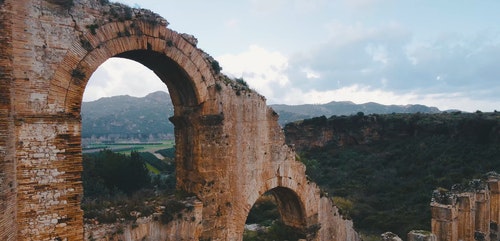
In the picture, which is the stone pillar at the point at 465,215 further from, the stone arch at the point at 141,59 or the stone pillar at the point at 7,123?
the stone pillar at the point at 7,123

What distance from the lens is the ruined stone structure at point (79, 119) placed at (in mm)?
5457

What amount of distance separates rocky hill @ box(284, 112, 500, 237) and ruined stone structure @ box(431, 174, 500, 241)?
180 inches

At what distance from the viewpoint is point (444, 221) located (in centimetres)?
936

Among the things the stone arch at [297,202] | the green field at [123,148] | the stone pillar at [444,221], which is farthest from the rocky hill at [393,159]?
the green field at [123,148]

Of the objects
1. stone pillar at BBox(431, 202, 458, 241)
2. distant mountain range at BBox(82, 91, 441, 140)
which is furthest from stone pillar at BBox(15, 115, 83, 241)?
distant mountain range at BBox(82, 91, 441, 140)

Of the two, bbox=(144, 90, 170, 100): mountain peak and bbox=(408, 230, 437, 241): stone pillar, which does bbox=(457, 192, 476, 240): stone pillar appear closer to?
bbox=(408, 230, 437, 241): stone pillar

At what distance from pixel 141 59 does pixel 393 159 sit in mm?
27188

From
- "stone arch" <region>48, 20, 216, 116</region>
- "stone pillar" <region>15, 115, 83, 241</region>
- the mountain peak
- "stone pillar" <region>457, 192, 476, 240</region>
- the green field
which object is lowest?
the green field

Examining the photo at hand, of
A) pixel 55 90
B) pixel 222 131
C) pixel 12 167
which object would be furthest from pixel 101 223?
pixel 222 131

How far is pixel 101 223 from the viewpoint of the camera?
6367 millimetres

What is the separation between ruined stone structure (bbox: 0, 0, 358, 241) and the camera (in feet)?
17.9

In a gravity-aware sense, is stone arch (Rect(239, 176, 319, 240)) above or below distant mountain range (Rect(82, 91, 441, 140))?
below

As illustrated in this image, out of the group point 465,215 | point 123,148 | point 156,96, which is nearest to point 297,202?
point 465,215

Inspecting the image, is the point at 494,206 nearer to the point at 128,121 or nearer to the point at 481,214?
the point at 481,214
